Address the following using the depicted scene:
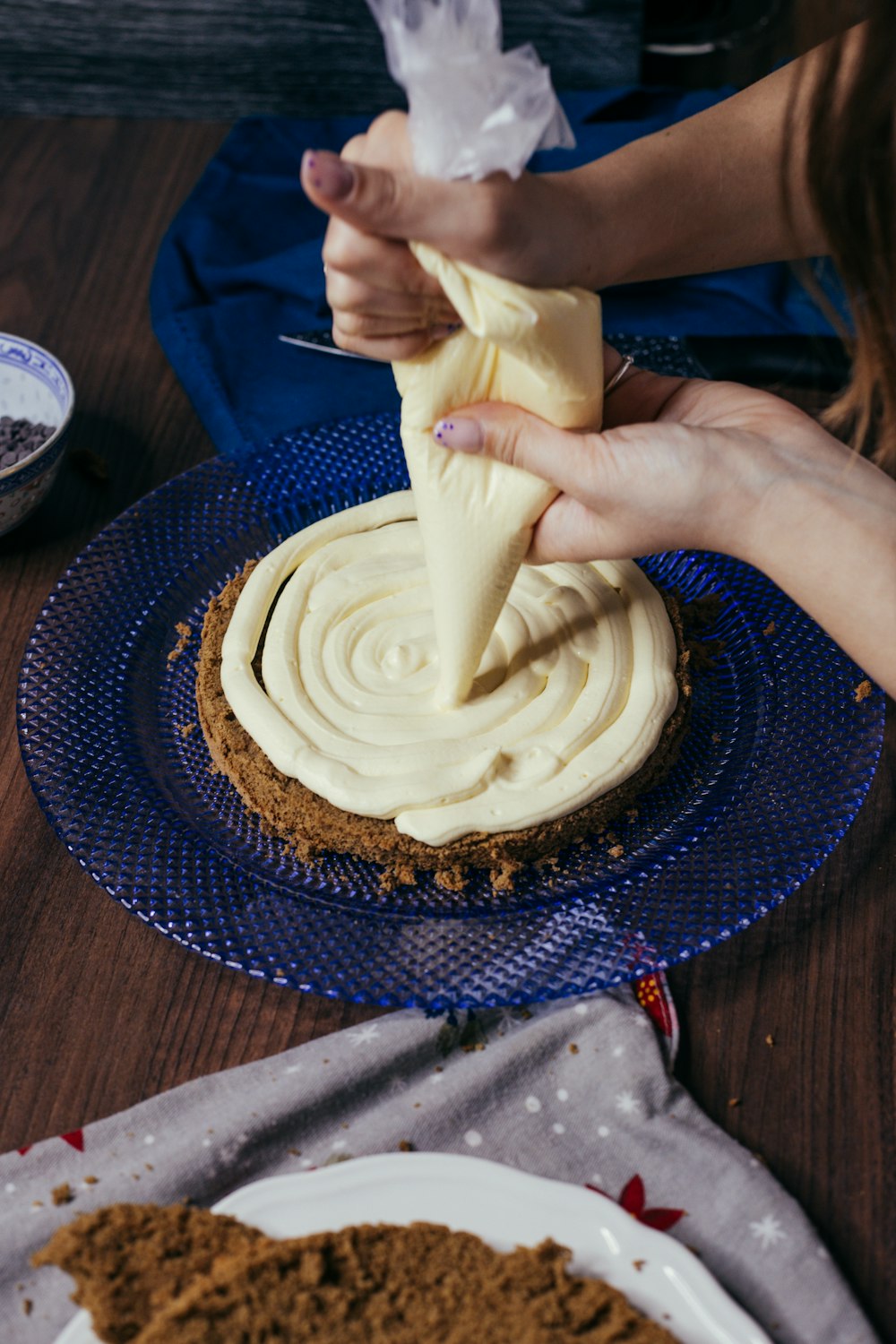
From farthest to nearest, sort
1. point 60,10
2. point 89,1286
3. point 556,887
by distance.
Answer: point 60,10, point 556,887, point 89,1286

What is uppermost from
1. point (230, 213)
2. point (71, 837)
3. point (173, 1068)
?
point (230, 213)

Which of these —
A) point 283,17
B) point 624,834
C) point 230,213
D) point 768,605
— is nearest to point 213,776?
point 624,834

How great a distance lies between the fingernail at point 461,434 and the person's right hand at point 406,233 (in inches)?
3.0

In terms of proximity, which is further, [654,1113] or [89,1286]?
[654,1113]

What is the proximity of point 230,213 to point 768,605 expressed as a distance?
1182 millimetres

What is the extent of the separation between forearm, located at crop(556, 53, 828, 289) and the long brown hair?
179mm

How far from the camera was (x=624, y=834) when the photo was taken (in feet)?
4.04

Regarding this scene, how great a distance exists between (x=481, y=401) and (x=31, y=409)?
773mm

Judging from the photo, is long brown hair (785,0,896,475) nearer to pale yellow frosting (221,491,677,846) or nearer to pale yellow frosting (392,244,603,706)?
pale yellow frosting (392,244,603,706)

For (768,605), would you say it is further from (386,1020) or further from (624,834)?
(386,1020)

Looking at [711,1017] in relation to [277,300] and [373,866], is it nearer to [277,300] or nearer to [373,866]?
[373,866]

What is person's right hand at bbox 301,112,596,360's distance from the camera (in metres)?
0.96

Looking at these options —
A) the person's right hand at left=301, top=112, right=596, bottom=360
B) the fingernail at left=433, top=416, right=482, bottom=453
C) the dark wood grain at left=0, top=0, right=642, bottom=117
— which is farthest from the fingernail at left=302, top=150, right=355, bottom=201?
the dark wood grain at left=0, top=0, right=642, bottom=117

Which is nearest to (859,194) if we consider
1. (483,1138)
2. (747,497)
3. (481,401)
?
(747,497)
